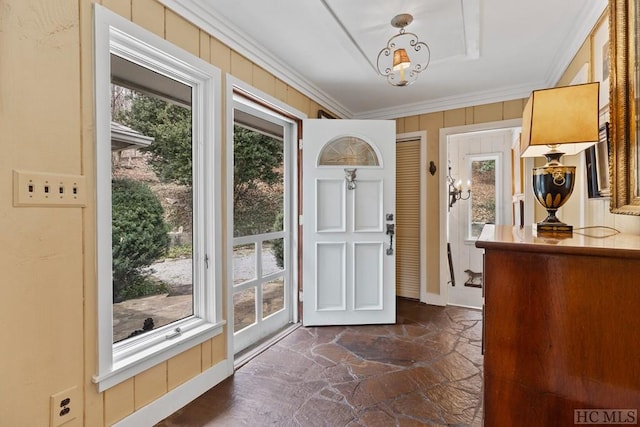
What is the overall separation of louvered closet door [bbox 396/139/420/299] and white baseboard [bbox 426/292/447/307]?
16 cm

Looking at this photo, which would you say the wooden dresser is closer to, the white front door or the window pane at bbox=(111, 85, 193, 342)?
the window pane at bbox=(111, 85, 193, 342)

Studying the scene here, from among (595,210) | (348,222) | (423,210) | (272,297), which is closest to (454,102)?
(423,210)

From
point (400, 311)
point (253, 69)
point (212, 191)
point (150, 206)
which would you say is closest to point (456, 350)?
point (400, 311)

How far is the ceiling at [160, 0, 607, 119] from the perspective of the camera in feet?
6.28

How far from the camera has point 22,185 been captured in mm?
1208

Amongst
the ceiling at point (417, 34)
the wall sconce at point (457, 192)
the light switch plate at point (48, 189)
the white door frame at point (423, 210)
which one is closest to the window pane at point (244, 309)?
the light switch plate at point (48, 189)

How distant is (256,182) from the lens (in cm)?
277

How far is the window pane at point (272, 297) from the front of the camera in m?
2.85

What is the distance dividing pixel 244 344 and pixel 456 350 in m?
1.74

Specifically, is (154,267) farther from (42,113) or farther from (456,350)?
(456,350)

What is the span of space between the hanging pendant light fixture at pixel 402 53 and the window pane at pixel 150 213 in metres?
1.40

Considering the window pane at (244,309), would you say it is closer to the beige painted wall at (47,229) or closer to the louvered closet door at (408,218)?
the beige painted wall at (47,229)

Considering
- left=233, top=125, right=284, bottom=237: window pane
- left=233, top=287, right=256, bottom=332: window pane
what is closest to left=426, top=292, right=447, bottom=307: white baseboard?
left=233, top=125, right=284, bottom=237: window pane

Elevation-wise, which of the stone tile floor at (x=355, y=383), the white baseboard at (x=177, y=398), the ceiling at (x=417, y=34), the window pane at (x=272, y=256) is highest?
the ceiling at (x=417, y=34)
